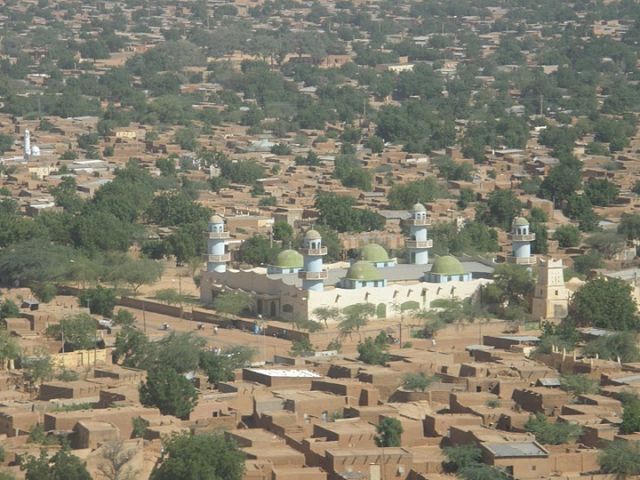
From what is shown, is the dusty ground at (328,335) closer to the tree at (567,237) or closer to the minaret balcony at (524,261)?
the minaret balcony at (524,261)

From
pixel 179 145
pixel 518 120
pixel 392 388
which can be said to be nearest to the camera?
pixel 392 388

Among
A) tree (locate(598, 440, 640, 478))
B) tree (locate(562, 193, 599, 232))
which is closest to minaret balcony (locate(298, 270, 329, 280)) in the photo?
tree (locate(562, 193, 599, 232))

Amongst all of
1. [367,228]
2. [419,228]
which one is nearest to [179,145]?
[367,228]

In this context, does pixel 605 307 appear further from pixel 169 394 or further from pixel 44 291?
pixel 169 394

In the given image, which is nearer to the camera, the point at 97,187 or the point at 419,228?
the point at 419,228

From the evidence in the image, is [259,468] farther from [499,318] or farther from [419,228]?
[419,228]

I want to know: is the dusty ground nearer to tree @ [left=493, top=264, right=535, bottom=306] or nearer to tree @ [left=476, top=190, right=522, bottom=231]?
tree @ [left=493, top=264, right=535, bottom=306]

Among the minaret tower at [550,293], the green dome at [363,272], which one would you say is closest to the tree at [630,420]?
the minaret tower at [550,293]
